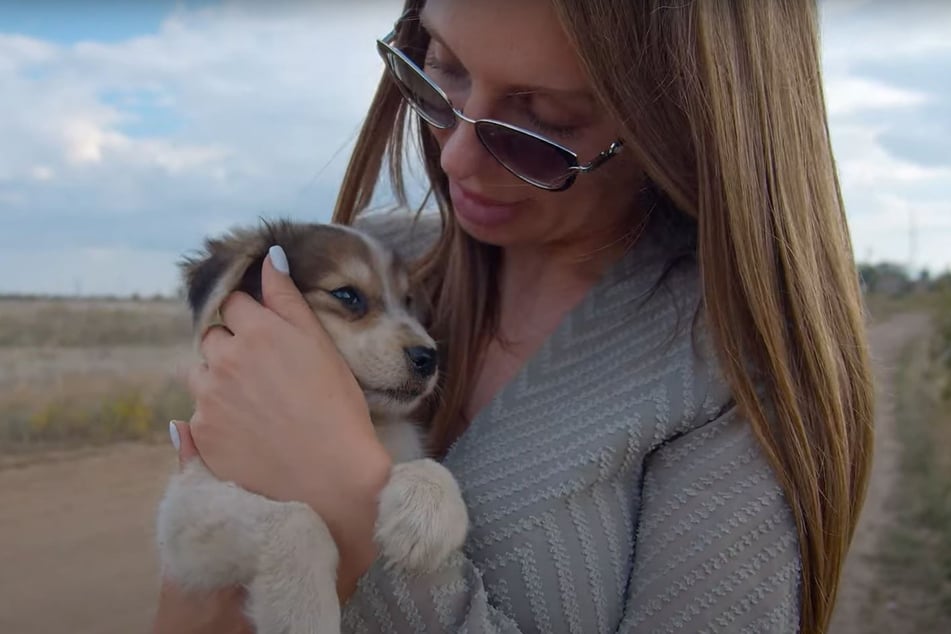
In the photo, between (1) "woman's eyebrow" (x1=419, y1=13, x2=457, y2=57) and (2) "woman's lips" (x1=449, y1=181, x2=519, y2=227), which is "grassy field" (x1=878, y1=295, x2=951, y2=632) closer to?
(2) "woman's lips" (x1=449, y1=181, x2=519, y2=227)

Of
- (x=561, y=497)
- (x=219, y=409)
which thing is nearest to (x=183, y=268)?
(x=219, y=409)

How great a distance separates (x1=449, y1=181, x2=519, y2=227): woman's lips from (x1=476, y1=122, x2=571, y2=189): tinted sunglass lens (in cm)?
19

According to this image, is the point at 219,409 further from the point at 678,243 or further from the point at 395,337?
the point at 678,243

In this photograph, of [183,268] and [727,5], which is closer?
[727,5]

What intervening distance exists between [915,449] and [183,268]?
10180 mm

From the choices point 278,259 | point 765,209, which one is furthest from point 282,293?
point 765,209

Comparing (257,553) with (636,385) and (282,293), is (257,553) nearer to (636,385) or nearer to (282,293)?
(282,293)

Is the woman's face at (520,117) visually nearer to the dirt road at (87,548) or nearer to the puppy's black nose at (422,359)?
the puppy's black nose at (422,359)

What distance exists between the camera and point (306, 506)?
1.96 metres

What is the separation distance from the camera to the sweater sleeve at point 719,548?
6.12 feet

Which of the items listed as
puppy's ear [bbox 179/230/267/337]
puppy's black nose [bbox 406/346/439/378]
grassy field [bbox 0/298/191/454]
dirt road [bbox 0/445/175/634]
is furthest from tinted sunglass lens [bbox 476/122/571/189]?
grassy field [bbox 0/298/191/454]

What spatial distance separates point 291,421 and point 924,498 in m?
8.32

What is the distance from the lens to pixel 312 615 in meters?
1.84

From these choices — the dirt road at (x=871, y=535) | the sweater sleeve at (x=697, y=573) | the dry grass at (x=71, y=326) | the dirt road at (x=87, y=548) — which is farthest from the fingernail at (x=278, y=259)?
the dry grass at (x=71, y=326)
